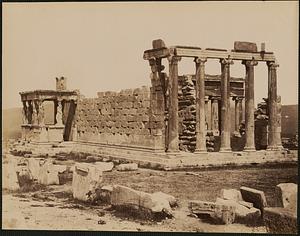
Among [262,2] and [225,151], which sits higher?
[262,2]

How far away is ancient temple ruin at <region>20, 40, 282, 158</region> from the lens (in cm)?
2297

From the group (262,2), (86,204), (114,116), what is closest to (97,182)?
(86,204)

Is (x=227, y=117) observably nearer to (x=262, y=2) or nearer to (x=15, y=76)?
(x=262, y=2)

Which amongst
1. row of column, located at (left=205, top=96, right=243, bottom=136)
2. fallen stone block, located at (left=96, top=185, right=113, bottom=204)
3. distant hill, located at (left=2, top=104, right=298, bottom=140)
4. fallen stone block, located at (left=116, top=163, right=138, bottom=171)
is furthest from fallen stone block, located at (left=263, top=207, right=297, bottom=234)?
row of column, located at (left=205, top=96, right=243, bottom=136)

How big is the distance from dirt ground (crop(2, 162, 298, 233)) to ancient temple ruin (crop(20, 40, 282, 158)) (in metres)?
3.22

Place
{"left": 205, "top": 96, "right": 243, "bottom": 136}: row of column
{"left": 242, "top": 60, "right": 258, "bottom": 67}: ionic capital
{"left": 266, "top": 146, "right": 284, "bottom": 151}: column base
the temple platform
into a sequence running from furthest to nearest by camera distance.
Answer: {"left": 205, "top": 96, "right": 243, "bottom": 136}: row of column < {"left": 242, "top": 60, "right": 258, "bottom": 67}: ionic capital < {"left": 266, "top": 146, "right": 284, "bottom": 151}: column base < the temple platform

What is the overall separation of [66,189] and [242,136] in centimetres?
1153

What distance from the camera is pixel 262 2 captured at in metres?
17.2

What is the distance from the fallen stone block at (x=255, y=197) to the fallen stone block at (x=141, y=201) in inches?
86.1

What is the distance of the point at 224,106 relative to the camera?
2395cm

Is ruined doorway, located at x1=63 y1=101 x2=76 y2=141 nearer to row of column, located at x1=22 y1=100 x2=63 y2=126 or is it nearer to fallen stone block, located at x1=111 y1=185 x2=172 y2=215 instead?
row of column, located at x1=22 y1=100 x2=63 y2=126

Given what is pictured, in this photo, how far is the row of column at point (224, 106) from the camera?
Answer: 22.9 metres

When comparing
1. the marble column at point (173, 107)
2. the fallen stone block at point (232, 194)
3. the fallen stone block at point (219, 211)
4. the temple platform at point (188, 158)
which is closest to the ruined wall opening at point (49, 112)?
the temple platform at point (188, 158)

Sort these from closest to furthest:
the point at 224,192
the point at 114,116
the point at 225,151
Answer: the point at 224,192 → the point at 225,151 → the point at 114,116
